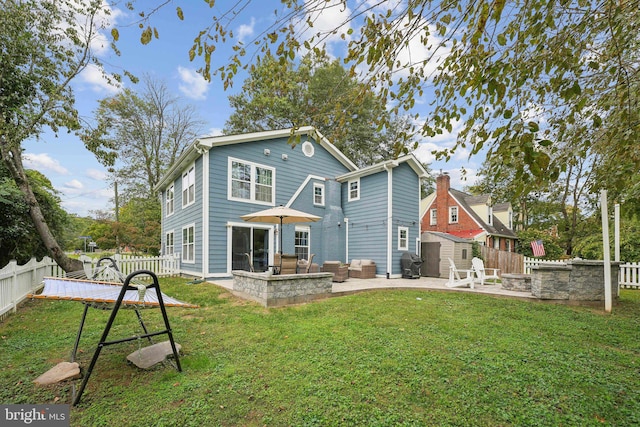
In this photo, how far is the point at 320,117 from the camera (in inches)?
147

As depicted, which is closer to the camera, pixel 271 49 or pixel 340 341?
pixel 271 49

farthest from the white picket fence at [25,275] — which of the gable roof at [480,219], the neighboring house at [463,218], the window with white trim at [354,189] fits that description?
the gable roof at [480,219]

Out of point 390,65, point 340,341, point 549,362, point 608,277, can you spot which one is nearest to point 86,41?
point 390,65

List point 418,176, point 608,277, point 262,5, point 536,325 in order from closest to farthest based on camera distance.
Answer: point 262,5 < point 536,325 < point 608,277 < point 418,176

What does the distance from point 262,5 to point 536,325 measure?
6.66m

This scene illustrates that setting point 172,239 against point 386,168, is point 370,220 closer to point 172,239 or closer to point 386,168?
point 386,168

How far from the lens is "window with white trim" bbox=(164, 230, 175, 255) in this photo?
1482 centimetres

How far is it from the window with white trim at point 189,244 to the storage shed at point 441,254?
9.52 m

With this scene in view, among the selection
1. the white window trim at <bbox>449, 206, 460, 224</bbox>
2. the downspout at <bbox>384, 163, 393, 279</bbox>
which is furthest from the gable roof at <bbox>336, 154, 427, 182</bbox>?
the white window trim at <bbox>449, 206, 460, 224</bbox>

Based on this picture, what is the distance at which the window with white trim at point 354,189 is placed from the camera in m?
13.4

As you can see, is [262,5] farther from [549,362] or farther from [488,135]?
[549,362]

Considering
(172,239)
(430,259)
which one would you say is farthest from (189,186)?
(430,259)

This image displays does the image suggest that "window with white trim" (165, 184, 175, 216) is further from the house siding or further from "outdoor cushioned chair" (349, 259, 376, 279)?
"outdoor cushioned chair" (349, 259, 376, 279)

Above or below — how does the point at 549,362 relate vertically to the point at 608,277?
below
